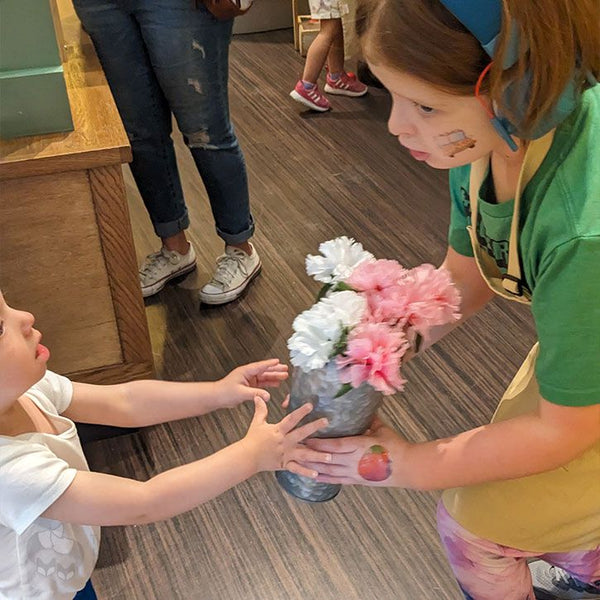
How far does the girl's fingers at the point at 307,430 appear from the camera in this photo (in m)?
0.90

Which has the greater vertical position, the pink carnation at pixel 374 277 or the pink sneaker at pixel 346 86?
the pink carnation at pixel 374 277

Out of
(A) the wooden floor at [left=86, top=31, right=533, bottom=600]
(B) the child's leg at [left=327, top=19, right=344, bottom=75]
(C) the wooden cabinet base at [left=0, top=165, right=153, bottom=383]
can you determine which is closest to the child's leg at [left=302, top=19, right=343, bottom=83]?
(B) the child's leg at [left=327, top=19, right=344, bottom=75]

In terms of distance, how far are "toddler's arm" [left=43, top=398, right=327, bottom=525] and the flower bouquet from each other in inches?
1.6

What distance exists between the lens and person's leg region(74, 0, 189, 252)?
1631mm

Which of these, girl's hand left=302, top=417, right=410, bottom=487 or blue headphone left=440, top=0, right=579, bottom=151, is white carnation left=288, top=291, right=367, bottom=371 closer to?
girl's hand left=302, top=417, right=410, bottom=487

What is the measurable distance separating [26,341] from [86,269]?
Answer: 0.52 meters

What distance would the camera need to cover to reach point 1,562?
35.9 inches

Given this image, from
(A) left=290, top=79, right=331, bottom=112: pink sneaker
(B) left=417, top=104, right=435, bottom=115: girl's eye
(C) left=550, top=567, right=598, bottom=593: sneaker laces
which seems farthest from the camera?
(A) left=290, top=79, right=331, bottom=112: pink sneaker

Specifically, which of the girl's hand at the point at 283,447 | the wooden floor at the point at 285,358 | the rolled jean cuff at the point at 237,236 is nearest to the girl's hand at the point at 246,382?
the girl's hand at the point at 283,447

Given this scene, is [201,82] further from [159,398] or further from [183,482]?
[183,482]

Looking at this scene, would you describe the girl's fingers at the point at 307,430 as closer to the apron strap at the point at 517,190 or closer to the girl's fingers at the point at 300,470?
the girl's fingers at the point at 300,470

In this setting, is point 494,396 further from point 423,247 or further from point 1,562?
point 1,562

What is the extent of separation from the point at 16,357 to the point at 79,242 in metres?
0.54

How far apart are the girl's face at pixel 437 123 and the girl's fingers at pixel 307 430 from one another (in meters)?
0.32
